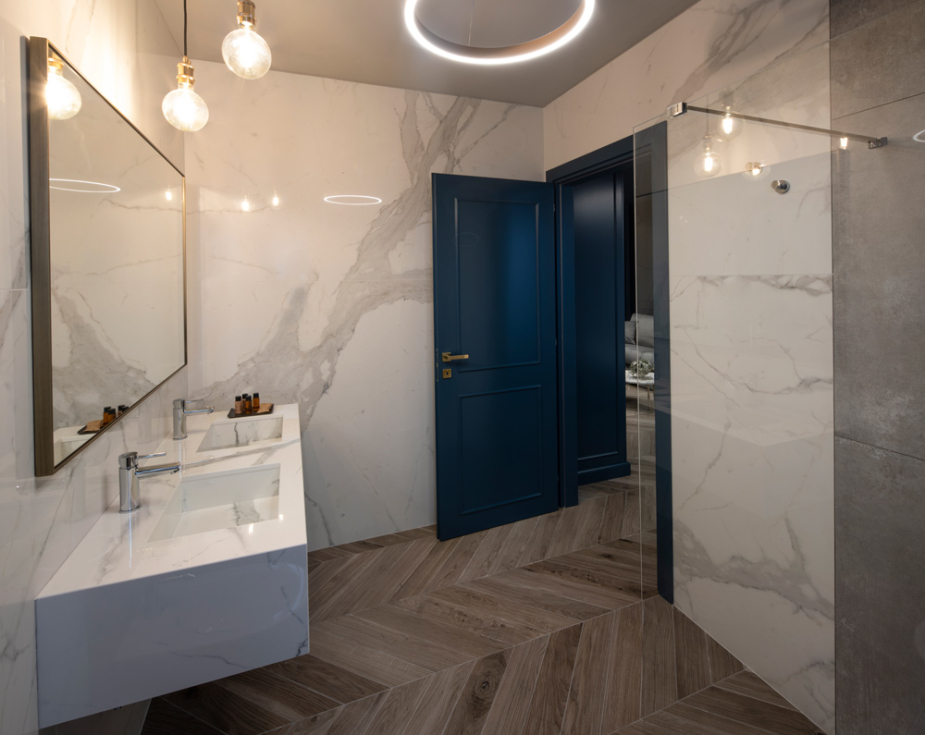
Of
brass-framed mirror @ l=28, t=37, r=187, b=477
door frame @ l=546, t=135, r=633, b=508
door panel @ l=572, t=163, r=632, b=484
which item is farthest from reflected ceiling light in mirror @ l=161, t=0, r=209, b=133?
door panel @ l=572, t=163, r=632, b=484

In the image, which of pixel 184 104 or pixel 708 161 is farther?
pixel 184 104

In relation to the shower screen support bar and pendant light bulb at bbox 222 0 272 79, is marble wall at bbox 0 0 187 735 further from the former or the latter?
the shower screen support bar

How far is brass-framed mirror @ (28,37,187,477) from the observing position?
0.97 m

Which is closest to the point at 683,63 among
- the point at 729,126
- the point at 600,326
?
the point at 729,126

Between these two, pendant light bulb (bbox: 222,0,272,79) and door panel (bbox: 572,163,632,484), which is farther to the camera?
door panel (bbox: 572,163,632,484)

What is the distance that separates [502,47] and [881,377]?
6.66ft

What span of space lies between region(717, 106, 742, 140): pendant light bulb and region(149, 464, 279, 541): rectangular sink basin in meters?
1.54

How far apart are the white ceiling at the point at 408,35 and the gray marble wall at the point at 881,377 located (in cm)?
133

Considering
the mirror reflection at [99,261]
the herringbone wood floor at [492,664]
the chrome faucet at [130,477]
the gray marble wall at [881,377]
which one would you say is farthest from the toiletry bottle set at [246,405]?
the gray marble wall at [881,377]

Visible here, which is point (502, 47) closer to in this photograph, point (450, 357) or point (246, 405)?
point (450, 357)

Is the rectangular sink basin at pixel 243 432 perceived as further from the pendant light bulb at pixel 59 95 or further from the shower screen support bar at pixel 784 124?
the shower screen support bar at pixel 784 124

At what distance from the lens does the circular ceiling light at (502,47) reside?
203 cm

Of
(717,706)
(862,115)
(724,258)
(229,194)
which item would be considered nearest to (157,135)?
(229,194)

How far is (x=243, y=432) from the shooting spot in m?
2.11
